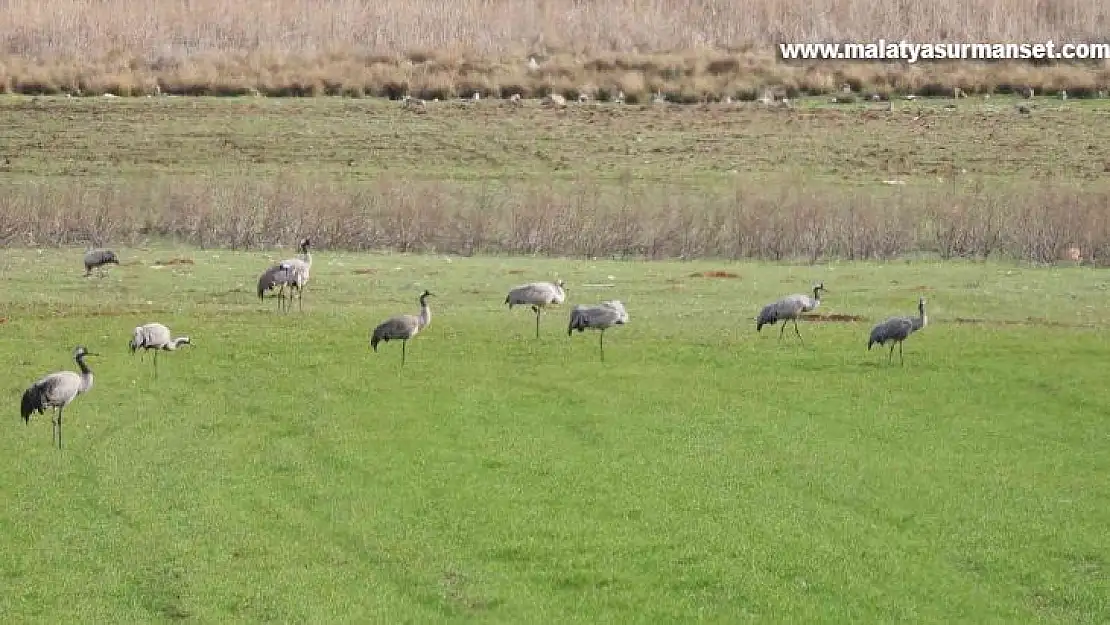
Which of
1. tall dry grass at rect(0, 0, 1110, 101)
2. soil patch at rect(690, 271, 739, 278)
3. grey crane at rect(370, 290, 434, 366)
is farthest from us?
tall dry grass at rect(0, 0, 1110, 101)

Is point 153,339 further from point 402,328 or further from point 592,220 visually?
point 592,220

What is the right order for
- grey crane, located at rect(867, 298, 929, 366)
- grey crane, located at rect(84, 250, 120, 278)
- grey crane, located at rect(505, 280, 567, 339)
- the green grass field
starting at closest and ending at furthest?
the green grass field < grey crane, located at rect(867, 298, 929, 366) < grey crane, located at rect(505, 280, 567, 339) < grey crane, located at rect(84, 250, 120, 278)

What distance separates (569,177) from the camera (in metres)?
56.4

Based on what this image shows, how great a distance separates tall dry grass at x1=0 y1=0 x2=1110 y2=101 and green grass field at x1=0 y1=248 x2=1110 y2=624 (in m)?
38.1

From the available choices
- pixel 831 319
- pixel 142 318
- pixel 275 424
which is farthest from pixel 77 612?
pixel 831 319

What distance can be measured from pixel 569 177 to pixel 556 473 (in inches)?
1533

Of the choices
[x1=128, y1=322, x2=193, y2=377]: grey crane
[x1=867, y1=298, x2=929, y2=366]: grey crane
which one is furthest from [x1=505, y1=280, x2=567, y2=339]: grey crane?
[x1=128, y1=322, x2=193, y2=377]: grey crane

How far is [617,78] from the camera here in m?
69.8

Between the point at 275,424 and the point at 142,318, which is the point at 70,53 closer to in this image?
the point at 142,318

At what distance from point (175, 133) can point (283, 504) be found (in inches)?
1890

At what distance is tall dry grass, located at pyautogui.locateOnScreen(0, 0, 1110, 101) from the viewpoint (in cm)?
6912

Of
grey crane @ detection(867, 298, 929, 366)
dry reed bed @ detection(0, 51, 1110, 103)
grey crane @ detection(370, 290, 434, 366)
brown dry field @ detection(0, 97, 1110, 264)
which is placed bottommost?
grey crane @ detection(370, 290, 434, 366)

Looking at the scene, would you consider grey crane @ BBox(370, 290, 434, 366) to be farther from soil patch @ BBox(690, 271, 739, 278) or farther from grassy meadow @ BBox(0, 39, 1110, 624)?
soil patch @ BBox(690, 271, 739, 278)

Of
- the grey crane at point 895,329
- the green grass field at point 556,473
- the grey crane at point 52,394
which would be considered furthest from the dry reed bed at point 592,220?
the grey crane at point 52,394
